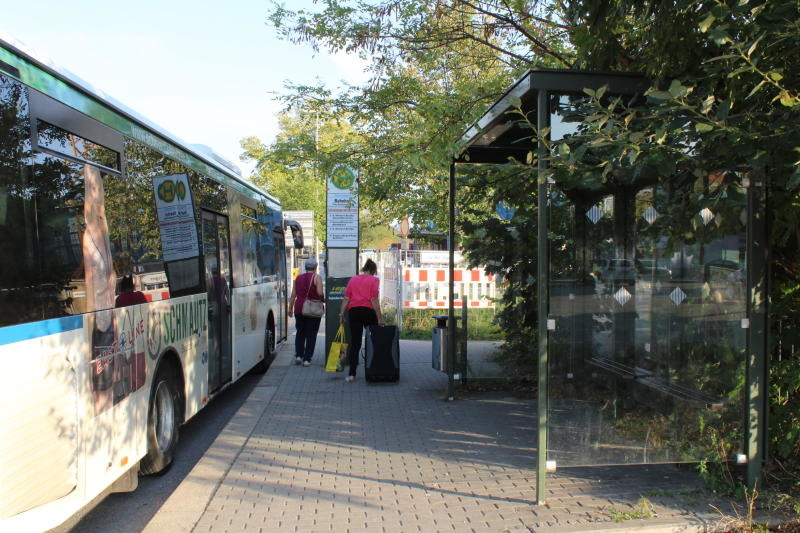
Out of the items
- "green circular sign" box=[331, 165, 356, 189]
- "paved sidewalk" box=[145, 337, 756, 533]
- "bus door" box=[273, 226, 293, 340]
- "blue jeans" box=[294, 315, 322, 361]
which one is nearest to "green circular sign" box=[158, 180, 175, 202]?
"paved sidewalk" box=[145, 337, 756, 533]

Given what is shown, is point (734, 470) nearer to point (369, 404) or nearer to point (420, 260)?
point (369, 404)

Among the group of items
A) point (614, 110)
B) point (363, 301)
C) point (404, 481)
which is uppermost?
point (614, 110)

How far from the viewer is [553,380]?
488cm

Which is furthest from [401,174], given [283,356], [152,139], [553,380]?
[283,356]

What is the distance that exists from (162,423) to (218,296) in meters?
2.20

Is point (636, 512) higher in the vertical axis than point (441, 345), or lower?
lower

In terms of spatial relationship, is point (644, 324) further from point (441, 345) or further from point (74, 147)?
point (74, 147)

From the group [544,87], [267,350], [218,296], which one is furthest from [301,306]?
[544,87]

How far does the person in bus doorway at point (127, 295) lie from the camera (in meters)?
4.80

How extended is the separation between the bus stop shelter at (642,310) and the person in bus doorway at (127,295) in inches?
118

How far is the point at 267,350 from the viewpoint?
11570mm

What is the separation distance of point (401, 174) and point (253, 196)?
9.61 feet

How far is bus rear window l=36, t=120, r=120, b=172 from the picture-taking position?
12.8ft

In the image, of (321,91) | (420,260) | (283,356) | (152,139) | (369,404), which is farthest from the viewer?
(420,260)
